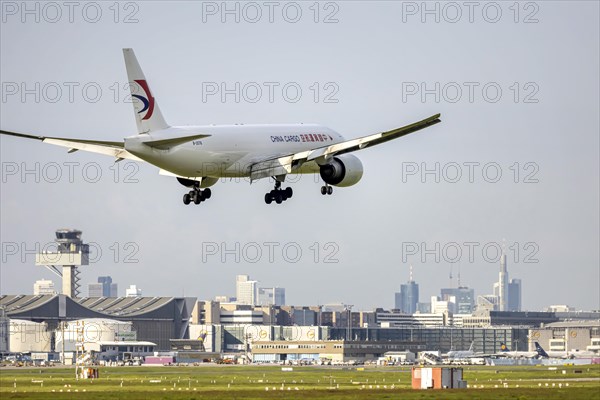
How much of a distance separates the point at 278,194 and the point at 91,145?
14.1 meters

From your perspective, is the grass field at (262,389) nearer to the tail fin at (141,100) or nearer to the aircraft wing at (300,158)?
the aircraft wing at (300,158)

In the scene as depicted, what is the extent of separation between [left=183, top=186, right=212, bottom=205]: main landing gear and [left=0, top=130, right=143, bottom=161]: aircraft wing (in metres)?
4.79

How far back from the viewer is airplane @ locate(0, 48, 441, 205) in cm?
8338

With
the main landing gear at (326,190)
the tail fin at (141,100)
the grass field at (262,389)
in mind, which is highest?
the tail fin at (141,100)

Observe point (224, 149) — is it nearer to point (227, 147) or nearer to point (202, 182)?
point (227, 147)

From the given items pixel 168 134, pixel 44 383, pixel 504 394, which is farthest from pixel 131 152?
pixel 44 383

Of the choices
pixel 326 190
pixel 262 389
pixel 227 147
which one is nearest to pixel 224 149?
pixel 227 147

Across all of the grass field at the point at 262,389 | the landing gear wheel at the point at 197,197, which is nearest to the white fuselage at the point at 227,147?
the landing gear wheel at the point at 197,197

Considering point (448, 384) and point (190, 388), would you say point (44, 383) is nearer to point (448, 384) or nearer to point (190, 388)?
point (190, 388)

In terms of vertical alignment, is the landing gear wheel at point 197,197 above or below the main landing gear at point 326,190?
below

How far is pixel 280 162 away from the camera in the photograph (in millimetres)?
89375

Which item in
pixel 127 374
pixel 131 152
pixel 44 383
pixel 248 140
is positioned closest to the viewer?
pixel 131 152

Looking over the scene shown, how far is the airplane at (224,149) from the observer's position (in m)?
83.4

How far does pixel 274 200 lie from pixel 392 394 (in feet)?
54.9
